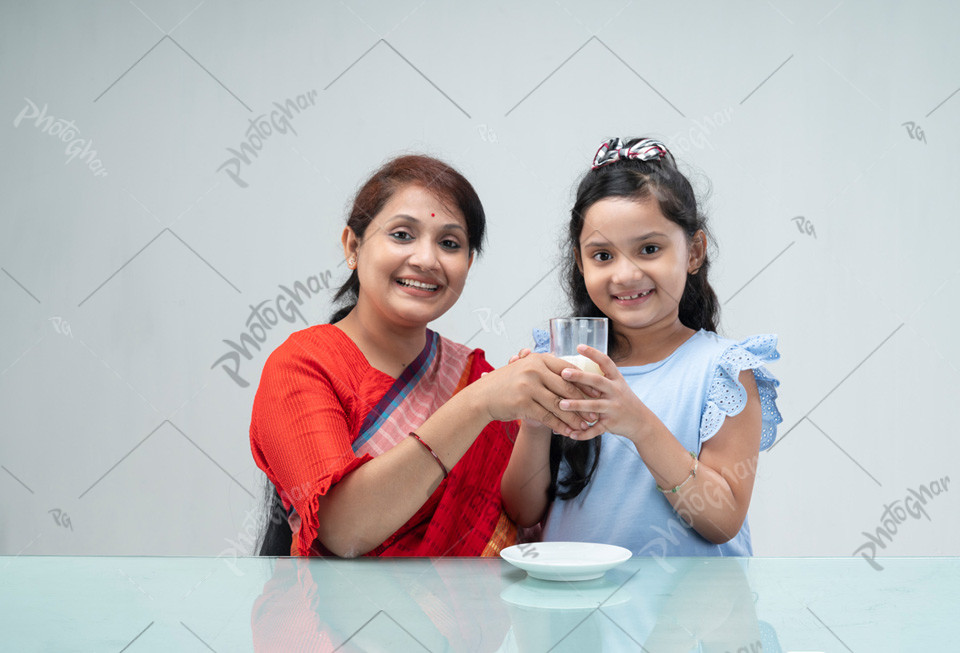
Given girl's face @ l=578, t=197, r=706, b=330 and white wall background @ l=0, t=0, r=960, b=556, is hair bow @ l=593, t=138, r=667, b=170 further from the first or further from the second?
white wall background @ l=0, t=0, r=960, b=556

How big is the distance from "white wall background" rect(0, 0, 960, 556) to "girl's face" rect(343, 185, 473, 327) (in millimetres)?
1124

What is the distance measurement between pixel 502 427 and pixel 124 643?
0.89m

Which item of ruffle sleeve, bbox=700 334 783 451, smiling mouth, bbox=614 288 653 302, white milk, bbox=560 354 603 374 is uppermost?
smiling mouth, bbox=614 288 653 302

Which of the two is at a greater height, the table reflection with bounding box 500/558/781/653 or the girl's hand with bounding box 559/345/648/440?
the girl's hand with bounding box 559/345/648/440

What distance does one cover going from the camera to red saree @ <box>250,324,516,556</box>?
125cm

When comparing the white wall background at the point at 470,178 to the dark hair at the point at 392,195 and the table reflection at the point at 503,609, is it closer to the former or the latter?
the dark hair at the point at 392,195

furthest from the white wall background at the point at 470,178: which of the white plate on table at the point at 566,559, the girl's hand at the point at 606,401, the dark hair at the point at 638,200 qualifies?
the white plate on table at the point at 566,559

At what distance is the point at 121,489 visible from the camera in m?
2.69

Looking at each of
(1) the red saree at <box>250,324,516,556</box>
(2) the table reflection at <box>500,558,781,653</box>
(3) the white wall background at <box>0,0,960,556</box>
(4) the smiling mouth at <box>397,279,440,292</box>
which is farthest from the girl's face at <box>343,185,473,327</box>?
(3) the white wall background at <box>0,0,960,556</box>

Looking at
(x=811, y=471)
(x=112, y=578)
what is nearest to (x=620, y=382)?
(x=112, y=578)

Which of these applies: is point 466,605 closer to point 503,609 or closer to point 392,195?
point 503,609

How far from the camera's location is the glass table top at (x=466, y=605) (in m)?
0.79

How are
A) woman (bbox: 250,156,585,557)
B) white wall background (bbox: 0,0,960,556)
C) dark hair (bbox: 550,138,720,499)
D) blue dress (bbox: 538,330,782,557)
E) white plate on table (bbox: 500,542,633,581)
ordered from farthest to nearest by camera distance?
white wall background (bbox: 0,0,960,556)
dark hair (bbox: 550,138,720,499)
blue dress (bbox: 538,330,782,557)
woman (bbox: 250,156,585,557)
white plate on table (bbox: 500,542,633,581)

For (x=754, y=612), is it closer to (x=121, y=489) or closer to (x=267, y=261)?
(x=267, y=261)
